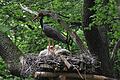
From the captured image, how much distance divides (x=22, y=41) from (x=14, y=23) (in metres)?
0.65

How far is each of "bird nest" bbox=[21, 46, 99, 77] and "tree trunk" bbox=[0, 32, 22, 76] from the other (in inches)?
18.4

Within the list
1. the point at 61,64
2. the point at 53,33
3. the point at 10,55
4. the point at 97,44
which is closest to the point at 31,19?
the point at 97,44

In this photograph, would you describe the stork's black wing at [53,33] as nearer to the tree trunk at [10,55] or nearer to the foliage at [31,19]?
the tree trunk at [10,55]

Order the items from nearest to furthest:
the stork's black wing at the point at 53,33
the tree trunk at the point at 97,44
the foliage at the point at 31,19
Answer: the stork's black wing at the point at 53,33
the tree trunk at the point at 97,44
the foliage at the point at 31,19

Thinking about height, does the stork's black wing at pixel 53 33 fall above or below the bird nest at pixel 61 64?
above

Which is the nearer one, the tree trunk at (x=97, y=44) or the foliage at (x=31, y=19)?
the tree trunk at (x=97, y=44)

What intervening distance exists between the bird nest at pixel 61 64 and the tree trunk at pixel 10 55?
467 millimetres

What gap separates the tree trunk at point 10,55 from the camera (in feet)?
19.5

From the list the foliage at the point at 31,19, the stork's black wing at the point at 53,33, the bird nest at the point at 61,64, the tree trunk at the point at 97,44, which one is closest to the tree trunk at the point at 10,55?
the bird nest at the point at 61,64

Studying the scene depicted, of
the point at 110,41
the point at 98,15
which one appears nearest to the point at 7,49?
the point at 98,15

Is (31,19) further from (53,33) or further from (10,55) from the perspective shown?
(53,33)

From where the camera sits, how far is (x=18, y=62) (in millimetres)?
5973

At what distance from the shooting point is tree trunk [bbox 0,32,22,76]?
235 inches

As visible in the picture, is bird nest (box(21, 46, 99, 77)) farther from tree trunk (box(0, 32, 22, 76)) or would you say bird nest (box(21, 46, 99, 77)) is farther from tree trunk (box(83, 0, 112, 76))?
tree trunk (box(83, 0, 112, 76))
